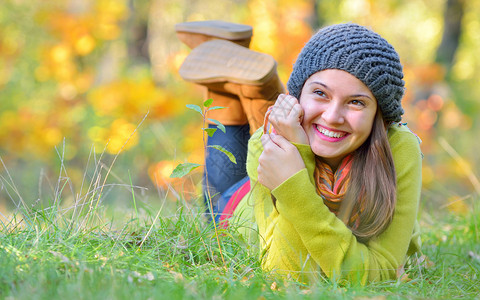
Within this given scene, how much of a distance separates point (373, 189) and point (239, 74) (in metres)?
1.20

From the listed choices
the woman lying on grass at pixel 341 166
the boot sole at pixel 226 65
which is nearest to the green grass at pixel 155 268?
the woman lying on grass at pixel 341 166

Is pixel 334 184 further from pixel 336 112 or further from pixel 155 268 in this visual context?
pixel 155 268

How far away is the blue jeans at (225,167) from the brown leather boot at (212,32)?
551 mm

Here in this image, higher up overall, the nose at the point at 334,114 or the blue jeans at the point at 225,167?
the nose at the point at 334,114

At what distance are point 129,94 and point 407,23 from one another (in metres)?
12.3

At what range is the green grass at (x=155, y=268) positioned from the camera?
1.75 meters

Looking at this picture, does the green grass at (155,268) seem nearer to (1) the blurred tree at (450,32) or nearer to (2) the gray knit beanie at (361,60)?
(2) the gray knit beanie at (361,60)

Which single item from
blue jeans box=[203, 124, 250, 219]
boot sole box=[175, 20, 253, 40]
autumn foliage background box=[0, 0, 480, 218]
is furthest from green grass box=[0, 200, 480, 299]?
autumn foliage background box=[0, 0, 480, 218]

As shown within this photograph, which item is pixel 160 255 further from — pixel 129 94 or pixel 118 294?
pixel 129 94

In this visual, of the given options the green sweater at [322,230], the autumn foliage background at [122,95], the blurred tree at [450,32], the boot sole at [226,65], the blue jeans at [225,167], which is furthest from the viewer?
the blurred tree at [450,32]

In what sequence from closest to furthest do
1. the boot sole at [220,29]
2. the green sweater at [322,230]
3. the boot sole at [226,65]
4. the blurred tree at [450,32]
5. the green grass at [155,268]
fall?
1. the green grass at [155,268]
2. the green sweater at [322,230]
3. the boot sole at [226,65]
4. the boot sole at [220,29]
5. the blurred tree at [450,32]

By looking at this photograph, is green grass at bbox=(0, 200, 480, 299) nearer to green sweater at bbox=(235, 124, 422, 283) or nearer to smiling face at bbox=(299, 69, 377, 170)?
green sweater at bbox=(235, 124, 422, 283)

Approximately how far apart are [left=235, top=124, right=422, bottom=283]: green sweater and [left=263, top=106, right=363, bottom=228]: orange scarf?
0.09 metres

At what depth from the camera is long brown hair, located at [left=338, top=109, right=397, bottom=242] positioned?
217cm
